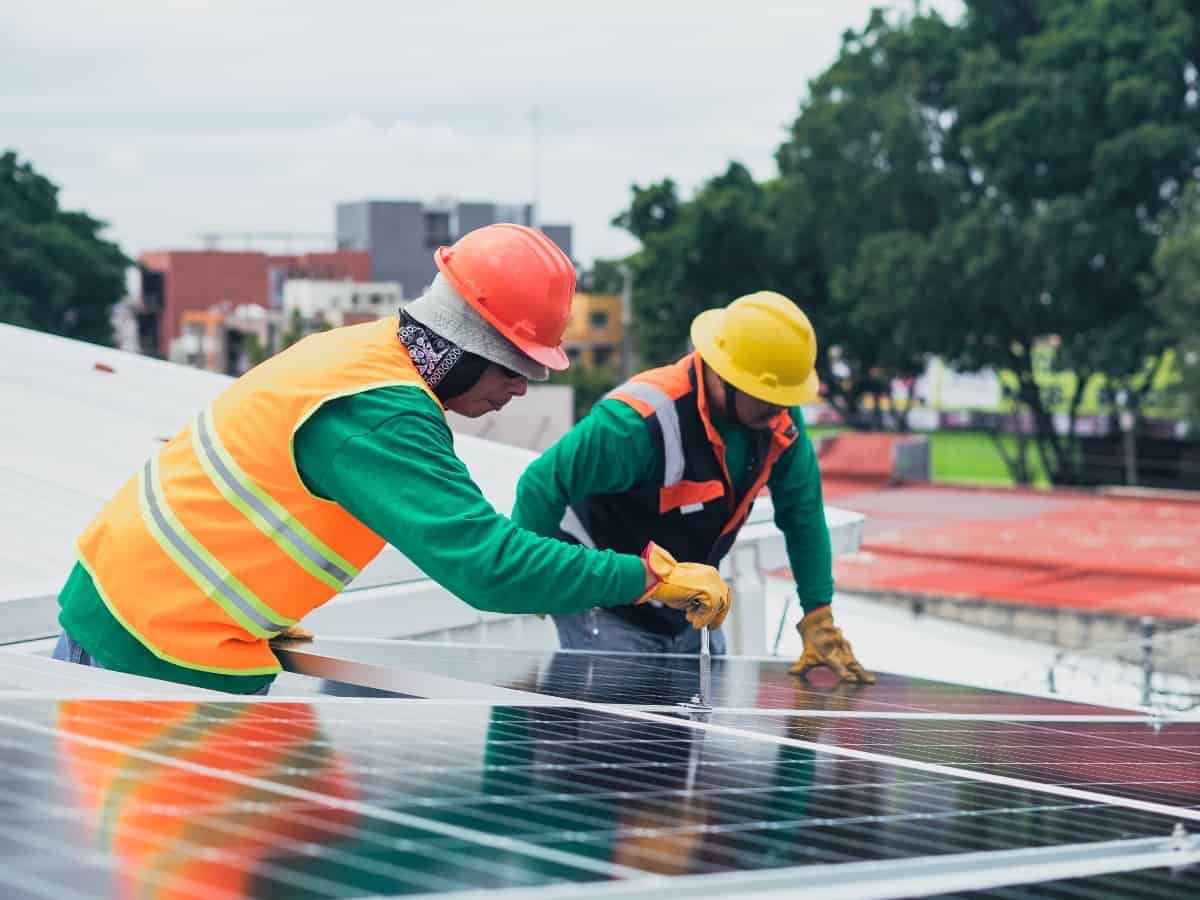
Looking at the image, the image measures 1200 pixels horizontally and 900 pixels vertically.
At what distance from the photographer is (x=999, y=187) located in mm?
38406

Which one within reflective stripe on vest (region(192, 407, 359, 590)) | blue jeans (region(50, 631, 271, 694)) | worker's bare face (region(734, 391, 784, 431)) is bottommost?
blue jeans (region(50, 631, 271, 694))

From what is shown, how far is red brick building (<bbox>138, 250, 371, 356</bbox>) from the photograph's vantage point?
96688mm

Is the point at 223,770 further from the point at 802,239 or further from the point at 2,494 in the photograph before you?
the point at 802,239

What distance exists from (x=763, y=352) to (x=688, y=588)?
84.7 inches

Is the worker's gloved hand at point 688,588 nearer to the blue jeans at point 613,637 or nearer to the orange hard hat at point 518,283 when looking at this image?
the orange hard hat at point 518,283

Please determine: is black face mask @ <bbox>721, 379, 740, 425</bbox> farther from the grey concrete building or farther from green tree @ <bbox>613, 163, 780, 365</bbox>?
the grey concrete building

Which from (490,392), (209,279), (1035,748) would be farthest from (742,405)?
(209,279)

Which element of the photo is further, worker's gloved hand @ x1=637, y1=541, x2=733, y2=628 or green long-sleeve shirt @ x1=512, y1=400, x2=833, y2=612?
green long-sleeve shirt @ x1=512, y1=400, x2=833, y2=612

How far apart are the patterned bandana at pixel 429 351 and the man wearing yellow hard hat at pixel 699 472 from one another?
2037 mm

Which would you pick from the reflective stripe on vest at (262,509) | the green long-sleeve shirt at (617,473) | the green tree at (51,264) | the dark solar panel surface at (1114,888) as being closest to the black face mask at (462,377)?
the reflective stripe on vest at (262,509)

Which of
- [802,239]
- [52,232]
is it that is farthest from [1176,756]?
[52,232]

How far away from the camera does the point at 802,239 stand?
4562cm

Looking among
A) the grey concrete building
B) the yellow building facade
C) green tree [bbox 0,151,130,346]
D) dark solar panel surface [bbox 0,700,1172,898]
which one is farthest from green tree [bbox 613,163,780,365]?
the grey concrete building

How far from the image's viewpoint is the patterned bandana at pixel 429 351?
3730 mm
